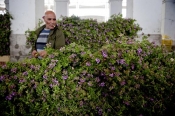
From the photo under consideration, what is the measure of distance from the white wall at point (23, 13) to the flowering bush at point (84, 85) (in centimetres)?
447

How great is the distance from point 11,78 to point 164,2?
733 centimetres

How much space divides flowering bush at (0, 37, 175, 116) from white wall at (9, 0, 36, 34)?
447 centimetres

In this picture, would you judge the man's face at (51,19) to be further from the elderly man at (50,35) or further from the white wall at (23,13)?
the white wall at (23,13)

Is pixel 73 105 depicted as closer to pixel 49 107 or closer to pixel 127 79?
pixel 49 107

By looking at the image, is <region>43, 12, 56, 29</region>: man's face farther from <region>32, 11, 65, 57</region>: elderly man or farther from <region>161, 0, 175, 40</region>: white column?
<region>161, 0, 175, 40</region>: white column

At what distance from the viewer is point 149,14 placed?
6508mm

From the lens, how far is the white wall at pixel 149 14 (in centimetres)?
644

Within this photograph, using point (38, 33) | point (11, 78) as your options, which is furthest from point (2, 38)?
point (11, 78)

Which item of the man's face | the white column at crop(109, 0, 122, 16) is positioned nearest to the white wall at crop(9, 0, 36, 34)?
the man's face

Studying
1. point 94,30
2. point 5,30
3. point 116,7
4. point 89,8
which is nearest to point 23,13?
point 5,30

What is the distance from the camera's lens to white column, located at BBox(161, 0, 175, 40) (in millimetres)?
8461

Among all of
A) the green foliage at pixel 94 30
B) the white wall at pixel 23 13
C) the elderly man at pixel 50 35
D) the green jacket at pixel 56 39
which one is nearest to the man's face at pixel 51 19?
the elderly man at pixel 50 35

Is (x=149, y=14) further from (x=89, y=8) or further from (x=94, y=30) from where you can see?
(x=89, y=8)

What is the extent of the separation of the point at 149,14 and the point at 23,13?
370 centimetres
